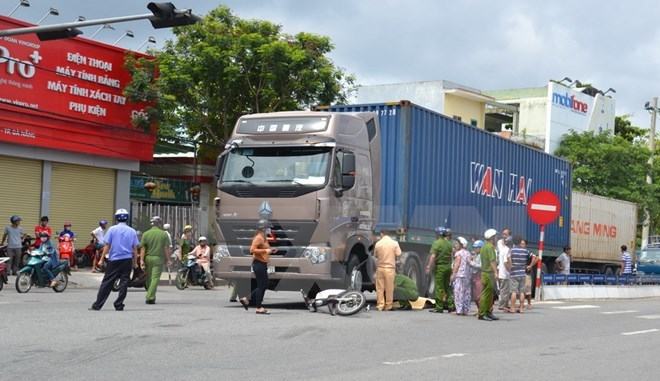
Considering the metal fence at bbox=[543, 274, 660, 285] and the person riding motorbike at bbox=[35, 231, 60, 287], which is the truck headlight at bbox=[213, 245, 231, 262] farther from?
the metal fence at bbox=[543, 274, 660, 285]

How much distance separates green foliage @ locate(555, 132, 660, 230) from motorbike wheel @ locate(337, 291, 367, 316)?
126 ft

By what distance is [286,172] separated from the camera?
1759 cm

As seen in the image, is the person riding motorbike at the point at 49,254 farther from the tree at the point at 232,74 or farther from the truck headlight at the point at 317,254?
the tree at the point at 232,74

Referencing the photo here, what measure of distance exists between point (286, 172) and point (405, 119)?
398 centimetres

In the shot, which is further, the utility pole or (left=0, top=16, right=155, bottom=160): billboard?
the utility pole

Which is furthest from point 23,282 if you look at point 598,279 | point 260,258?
point 598,279

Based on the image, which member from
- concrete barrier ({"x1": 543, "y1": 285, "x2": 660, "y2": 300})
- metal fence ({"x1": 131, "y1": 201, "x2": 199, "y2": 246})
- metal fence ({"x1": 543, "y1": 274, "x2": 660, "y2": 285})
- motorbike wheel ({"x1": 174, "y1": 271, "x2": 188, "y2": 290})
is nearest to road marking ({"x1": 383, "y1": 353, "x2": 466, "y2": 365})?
motorbike wheel ({"x1": 174, "y1": 271, "x2": 188, "y2": 290})

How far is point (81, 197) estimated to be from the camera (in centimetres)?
3155

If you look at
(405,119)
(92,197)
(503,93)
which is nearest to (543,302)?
(405,119)

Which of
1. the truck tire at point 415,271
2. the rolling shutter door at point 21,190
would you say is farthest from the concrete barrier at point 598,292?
the rolling shutter door at point 21,190

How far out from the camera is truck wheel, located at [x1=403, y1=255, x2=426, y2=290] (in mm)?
20594

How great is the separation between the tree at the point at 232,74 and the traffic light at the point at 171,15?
14329 mm

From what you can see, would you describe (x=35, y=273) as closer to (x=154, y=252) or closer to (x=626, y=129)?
(x=154, y=252)

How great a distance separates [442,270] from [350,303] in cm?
299
